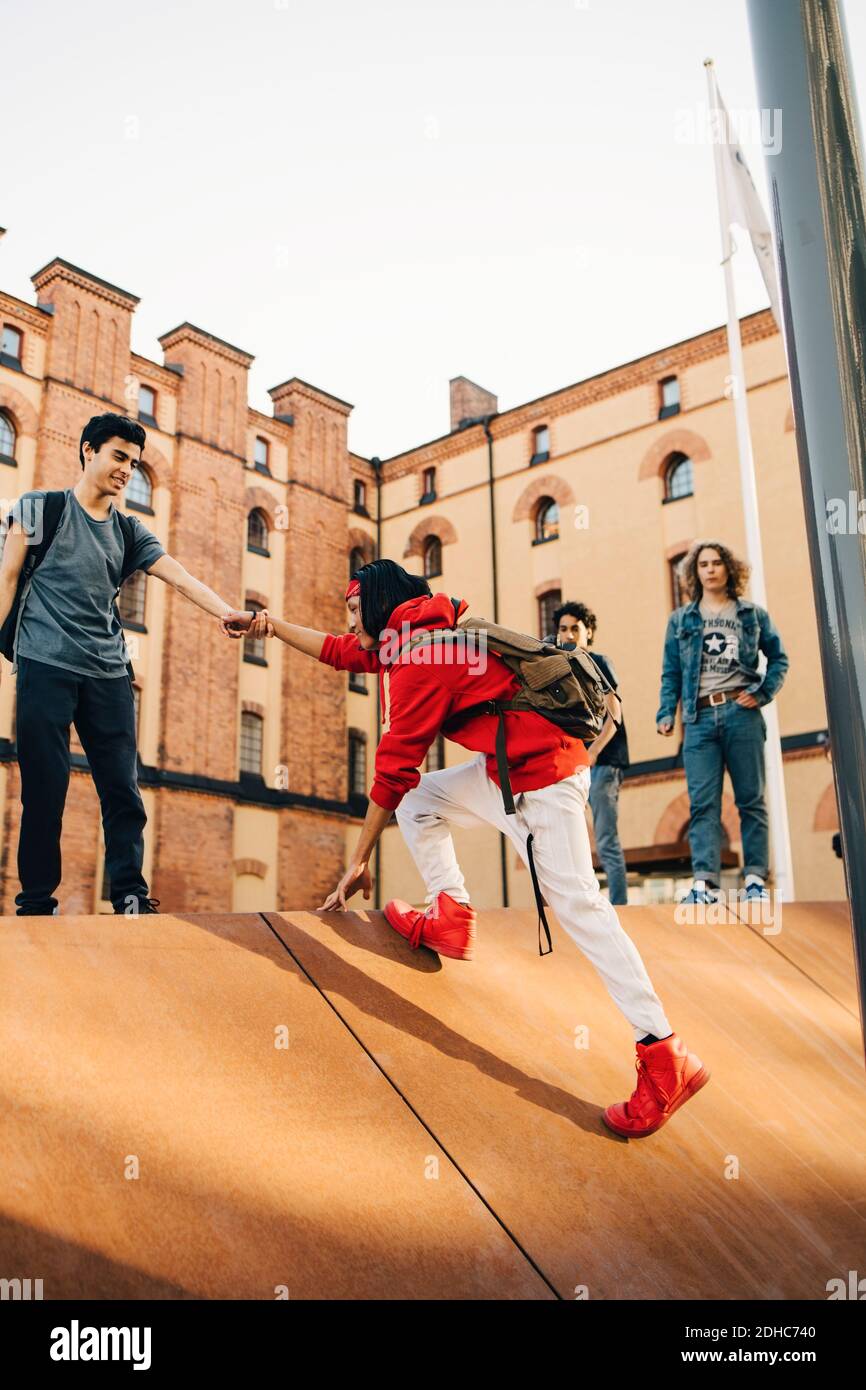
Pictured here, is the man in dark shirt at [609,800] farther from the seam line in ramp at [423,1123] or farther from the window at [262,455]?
the window at [262,455]

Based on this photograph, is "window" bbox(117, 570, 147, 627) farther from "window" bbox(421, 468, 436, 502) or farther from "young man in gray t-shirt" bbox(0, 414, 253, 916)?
"young man in gray t-shirt" bbox(0, 414, 253, 916)

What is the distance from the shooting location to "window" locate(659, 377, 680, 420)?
71.2 feet

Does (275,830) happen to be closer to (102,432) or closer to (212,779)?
(212,779)

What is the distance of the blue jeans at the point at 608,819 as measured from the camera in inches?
269

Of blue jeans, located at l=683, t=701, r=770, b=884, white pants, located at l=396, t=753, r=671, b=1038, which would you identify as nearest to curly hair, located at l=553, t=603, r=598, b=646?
blue jeans, located at l=683, t=701, r=770, b=884

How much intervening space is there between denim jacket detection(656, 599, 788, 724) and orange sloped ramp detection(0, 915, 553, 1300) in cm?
329

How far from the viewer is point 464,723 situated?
387 cm

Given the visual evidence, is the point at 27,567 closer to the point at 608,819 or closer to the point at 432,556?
the point at 608,819

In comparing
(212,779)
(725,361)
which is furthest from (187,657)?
(725,361)

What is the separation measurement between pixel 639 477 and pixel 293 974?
19.1m

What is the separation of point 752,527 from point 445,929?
894 centimetres

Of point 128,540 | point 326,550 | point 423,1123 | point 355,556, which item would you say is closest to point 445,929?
point 423,1123

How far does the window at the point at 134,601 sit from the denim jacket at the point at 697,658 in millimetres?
16640

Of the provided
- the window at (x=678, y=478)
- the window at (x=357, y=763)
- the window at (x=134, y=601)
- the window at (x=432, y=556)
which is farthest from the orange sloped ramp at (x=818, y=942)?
the window at (x=432, y=556)
